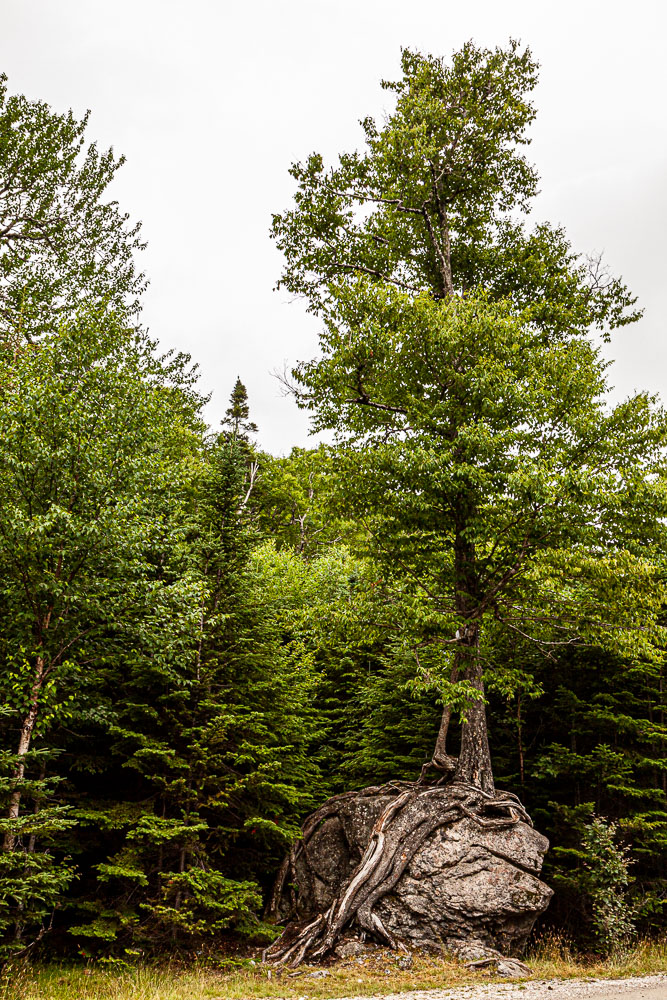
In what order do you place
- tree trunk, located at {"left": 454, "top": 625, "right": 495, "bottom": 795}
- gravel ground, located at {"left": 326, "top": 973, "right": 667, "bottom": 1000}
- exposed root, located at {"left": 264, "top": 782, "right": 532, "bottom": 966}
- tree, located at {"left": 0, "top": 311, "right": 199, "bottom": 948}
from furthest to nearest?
tree trunk, located at {"left": 454, "top": 625, "right": 495, "bottom": 795}
exposed root, located at {"left": 264, "top": 782, "right": 532, "bottom": 966}
tree, located at {"left": 0, "top": 311, "right": 199, "bottom": 948}
gravel ground, located at {"left": 326, "top": 973, "right": 667, "bottom": 1000}

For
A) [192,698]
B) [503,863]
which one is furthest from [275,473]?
[503,863]

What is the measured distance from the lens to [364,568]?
1240 centimetres

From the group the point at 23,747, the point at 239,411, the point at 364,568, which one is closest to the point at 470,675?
the point at 364,568

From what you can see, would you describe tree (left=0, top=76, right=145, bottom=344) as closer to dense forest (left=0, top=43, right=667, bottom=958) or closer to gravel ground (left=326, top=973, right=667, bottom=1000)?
dense forest (left=0, top=43, right=667, bottom=958)

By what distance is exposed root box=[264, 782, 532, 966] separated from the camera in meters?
9.47

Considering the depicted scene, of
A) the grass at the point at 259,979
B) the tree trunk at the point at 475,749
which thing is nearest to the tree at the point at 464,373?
the tree trunk at the point at 475,749

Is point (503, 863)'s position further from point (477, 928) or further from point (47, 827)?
point (47, 827)

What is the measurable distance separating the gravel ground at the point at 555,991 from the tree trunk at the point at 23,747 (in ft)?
15.3

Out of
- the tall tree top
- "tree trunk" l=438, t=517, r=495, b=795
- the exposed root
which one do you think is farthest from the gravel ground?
the tall tree top

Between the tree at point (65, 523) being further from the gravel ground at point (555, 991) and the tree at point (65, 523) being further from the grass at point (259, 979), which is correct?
the gravel ground at point (555, 991)

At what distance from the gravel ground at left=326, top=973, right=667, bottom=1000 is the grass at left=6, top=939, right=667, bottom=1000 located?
0.95 ft

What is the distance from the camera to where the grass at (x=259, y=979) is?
7.57m

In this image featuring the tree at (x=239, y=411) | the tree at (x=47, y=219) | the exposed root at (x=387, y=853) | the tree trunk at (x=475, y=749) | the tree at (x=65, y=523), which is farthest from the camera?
the tree at (x=239, y=411)

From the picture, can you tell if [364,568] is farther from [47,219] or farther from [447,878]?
[47,219]
